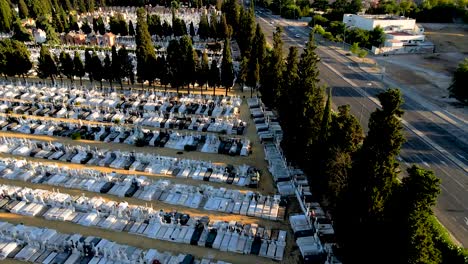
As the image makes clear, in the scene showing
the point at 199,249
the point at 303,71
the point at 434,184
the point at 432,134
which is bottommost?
the point at 199,249

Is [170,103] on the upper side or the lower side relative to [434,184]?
lower

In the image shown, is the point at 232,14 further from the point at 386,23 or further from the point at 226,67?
the point at 386,23

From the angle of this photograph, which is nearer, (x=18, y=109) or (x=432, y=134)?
(x=432, y=134)

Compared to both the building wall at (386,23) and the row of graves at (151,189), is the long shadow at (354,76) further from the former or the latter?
the row of graves at (151,189)

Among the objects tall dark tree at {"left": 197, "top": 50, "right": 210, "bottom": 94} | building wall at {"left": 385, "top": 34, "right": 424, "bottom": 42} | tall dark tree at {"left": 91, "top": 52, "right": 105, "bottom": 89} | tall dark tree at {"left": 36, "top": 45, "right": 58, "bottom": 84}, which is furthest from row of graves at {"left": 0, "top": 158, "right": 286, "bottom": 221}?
building wall at {"left": 385, "top": 34, "right": 424, "bottom": 42}

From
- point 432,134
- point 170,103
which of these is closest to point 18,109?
point 170,103

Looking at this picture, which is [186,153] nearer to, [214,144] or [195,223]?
[214,144]

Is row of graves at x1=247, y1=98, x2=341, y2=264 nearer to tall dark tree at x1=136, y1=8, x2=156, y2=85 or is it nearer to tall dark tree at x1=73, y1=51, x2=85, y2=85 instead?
tall dark tree at x1=136, y1=8, x2=156, y2=85
